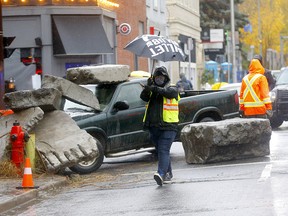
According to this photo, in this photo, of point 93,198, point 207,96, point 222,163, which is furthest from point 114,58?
point 93,198

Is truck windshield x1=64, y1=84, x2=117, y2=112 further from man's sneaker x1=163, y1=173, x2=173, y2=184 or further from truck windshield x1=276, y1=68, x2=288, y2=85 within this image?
truck windshield x1=276, y1=68, x2=288, y2=85

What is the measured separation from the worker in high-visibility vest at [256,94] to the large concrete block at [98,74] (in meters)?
2.34

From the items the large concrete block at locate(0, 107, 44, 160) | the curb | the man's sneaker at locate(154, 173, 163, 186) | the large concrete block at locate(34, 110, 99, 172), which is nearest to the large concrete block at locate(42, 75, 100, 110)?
the large concrete block at locate(34, 110, 99, 172)

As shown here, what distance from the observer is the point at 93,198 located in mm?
12633

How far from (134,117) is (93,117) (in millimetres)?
1002

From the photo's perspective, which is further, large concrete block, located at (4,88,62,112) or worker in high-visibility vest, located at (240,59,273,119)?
worker in high-visibility vest, located at (240,59,273,119)

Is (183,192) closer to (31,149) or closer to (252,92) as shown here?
(31,149)

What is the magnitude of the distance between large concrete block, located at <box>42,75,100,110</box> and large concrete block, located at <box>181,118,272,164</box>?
5.77 ft

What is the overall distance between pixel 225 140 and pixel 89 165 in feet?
7.96

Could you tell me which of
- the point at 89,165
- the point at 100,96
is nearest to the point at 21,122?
the point at 89,165

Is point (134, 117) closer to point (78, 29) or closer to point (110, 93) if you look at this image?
point (110, 93)

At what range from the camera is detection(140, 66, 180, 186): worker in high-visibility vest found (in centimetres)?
1352

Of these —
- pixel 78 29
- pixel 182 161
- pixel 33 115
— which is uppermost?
pixel 78 29

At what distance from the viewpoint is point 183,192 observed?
12.4 m
